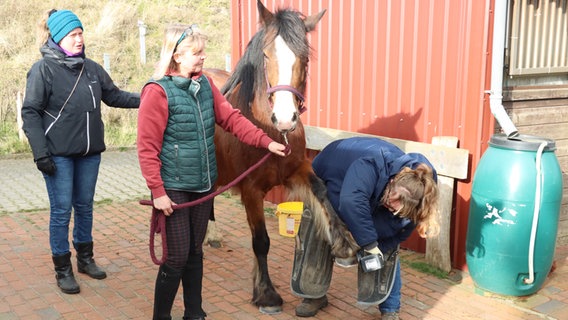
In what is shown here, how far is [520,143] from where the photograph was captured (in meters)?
3.96

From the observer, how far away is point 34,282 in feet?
14.1

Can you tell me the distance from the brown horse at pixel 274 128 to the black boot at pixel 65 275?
134 cm

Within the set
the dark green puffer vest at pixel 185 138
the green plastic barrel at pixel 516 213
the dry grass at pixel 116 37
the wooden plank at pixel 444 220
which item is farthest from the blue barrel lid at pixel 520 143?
the dry grass at pixel 116 37

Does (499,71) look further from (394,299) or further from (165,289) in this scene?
(165,289)

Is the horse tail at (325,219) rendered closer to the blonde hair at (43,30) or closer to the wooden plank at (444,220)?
the wooden plank at (444,220)

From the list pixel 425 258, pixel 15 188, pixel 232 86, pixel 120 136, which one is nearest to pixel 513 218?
pixel 425 258

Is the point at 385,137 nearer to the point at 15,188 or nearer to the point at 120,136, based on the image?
the point at 15,188

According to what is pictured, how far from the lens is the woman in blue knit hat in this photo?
3766 mm

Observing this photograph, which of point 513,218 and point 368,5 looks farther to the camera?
point 368,5

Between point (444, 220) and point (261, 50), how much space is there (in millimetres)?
2108

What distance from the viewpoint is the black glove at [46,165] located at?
3.75 meters

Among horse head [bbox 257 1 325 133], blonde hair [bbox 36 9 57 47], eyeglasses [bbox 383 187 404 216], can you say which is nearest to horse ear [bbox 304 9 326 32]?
horse head [bbox 257 1 325 133]

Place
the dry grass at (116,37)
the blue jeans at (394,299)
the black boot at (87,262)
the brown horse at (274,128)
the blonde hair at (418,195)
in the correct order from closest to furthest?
the blonde hair at (418,195), the brown horse at (274,128), the blue jeans at (394,299), the black boot at (87,262), the dry grass at (116,37)

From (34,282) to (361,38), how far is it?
3584 millimetres
